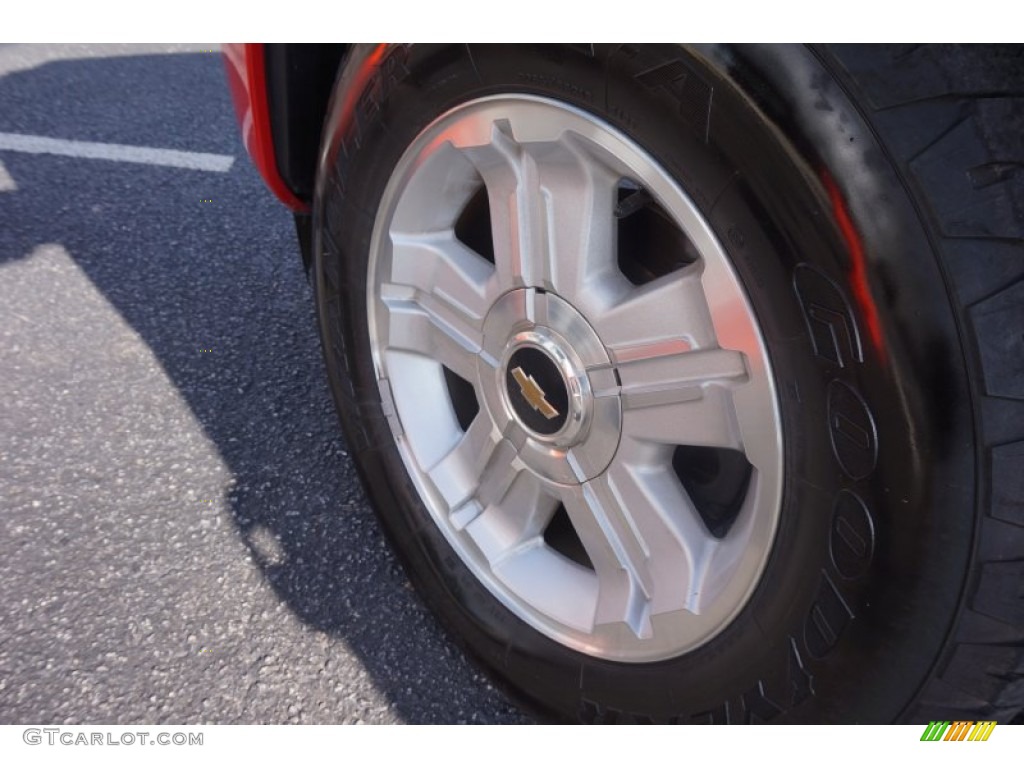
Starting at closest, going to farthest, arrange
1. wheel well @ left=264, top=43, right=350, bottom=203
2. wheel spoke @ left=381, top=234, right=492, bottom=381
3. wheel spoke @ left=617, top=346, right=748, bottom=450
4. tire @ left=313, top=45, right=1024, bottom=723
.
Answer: tire @ left=313, top=45, right=1024, bottom=723
wheel spoke @ left=617, top=346, right=748, bottom=450
wheel spoke @ left=381, top=234, right=492, bottom=381
wheel well @ left=264, top=43, right=350, bottom=203

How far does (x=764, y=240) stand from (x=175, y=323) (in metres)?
1.76

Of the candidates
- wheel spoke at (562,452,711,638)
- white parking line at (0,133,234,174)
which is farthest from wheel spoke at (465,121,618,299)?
white parking line at (0,133,234,174)

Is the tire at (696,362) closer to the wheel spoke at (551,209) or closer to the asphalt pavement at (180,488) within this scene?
the wheel spoke at (551,209)

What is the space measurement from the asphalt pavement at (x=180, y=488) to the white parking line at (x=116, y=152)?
9 cm

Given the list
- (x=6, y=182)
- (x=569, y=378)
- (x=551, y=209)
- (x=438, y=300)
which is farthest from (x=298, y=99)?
(x=6, y=182)

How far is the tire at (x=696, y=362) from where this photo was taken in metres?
0.80

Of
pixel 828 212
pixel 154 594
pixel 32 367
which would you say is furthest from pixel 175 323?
pixel 828 212

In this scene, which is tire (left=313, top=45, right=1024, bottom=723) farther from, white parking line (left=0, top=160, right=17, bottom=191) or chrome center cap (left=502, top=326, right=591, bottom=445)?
white parking line (left=0, top=160, right=17, bottom=191)

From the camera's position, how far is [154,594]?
1555 mm

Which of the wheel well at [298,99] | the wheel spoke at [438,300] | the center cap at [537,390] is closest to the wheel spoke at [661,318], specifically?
the center cap at [537,390]

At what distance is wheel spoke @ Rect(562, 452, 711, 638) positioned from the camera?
→ 44.4 inches

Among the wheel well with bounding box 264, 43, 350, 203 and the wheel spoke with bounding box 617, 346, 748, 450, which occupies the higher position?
the wheel spoke with bounding box 617, 346, 748, 450

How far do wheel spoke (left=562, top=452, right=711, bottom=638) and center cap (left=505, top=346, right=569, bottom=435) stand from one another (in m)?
0.10

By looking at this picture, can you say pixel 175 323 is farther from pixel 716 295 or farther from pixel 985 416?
pixel 985 416
